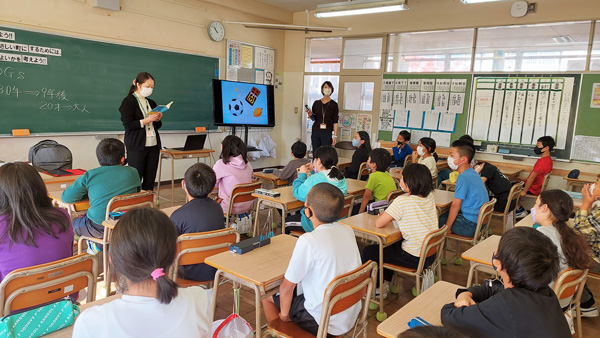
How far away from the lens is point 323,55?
320 inches

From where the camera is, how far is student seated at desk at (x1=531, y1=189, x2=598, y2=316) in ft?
7.13

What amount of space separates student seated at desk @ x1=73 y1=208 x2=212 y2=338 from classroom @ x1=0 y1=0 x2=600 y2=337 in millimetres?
2069

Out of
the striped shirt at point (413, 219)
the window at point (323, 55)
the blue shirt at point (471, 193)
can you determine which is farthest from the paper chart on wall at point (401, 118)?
the striped shirt at point (413, 219)

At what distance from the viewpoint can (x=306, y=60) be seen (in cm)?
830

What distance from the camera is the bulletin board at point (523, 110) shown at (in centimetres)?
588

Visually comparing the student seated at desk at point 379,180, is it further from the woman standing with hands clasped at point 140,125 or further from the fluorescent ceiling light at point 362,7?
the fluorescent ceiling light at point 362,7

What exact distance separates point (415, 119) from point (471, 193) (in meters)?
3.83

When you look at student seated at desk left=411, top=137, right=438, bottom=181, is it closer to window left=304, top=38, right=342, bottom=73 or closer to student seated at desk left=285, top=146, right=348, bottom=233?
student seated at desk left=285, top=146, right=348, bottom=233

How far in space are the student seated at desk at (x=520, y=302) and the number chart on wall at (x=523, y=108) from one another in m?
5.37

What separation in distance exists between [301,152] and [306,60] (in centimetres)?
425

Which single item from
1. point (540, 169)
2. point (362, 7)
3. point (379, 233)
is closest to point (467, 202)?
point (379, 233)

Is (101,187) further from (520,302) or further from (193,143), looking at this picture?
(193,143)

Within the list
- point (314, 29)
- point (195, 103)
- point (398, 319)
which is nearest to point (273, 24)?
point (314, 29)

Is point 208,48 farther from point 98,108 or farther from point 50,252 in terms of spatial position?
point 50,252
